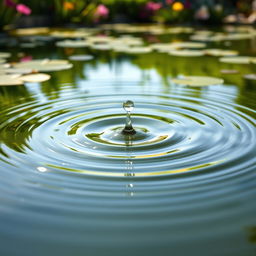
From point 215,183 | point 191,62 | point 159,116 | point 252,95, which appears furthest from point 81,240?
point 191,62

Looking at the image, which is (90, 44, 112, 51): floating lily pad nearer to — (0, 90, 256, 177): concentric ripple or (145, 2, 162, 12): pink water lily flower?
(0, 90, 256, 177): concentric ripple

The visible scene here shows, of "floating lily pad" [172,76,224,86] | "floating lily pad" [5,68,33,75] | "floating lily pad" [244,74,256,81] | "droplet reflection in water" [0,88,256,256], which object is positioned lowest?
"droplet reflection in water" [0,88,256,256]

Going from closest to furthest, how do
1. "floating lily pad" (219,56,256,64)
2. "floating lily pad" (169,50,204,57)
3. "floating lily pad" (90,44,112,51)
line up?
"floating lily pad" (219,56,256,64) → "floating lily pad" (169,50,204,57) → "floating lily pad" (90,44,112,51)

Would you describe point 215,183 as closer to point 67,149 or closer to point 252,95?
point 67,149

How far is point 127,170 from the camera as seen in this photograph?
132cm

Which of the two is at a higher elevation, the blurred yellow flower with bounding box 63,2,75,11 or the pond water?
the blurred yellow flower with bounding box 63,2,75,11

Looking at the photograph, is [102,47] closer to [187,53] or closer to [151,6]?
[187,53]

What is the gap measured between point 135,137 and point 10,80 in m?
1.23

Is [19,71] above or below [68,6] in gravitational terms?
below

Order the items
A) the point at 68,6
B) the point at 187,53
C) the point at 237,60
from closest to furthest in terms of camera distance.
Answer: the point at 237,60 → the point at 187,53 → the point at 68,6

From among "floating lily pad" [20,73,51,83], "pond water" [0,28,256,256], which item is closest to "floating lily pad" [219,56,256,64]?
"pond water" [0,28,256,256]

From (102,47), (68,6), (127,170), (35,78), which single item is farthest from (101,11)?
(127,170)

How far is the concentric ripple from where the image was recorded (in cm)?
135

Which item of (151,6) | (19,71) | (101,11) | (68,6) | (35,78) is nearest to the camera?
(35,78)
